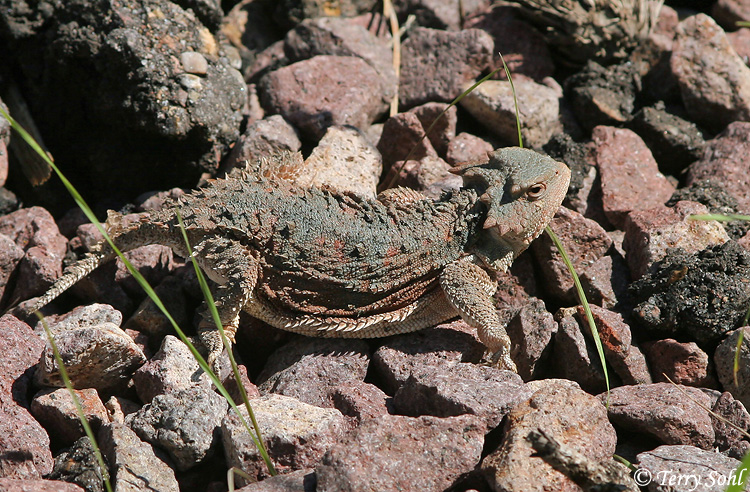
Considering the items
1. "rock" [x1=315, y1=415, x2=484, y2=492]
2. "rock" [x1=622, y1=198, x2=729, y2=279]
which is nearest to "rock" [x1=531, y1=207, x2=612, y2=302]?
"rock" [x1=622, y1=198, x2=729, y2=279]

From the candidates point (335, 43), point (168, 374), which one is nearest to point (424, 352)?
point (168, 374)

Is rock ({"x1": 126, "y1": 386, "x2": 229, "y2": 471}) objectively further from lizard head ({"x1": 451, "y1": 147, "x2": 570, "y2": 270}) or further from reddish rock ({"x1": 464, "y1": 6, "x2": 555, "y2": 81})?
reddish rock ({"x1": 464, "y1": 6, "x2": 555, "y2": 81})

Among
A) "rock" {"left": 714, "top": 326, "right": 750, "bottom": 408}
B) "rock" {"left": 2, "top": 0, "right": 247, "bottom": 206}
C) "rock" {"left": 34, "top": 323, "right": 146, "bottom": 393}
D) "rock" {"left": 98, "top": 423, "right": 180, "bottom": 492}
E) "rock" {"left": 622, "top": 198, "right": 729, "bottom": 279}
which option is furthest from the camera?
"rock" {"left": 2, "top": 0, "right": 247, "bottom": 206}

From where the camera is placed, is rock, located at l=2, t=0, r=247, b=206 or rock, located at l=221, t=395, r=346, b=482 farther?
rock, located at l=2, t=0, r=247, b=206

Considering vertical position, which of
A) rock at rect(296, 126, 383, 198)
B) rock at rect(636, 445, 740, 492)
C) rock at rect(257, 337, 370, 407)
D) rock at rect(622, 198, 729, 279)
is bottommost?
rock at rect(257, 337, 370, 407)

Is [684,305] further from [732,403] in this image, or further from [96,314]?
[96,314]

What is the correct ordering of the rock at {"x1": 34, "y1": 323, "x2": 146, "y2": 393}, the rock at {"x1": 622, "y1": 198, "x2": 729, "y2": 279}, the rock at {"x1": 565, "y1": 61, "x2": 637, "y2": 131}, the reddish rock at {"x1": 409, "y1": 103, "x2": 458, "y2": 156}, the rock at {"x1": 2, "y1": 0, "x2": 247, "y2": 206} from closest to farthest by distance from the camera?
the rock at {"x1": 34, "y1": 323, "x2": 146, "y2": 393}, the rock at {"x1": 622, "y1": 198, "x2": 729, "y2": 279}, the rock at {"x1": 2, "y1": 0, "x2": 247, "y2": 206}, the reddish rock at {"x1": 409, "y1": 103, "x2": 458, "y2": 156}, the rock at {"x1": 565, "y1": 61, "x2": 637, "y2": 131}
